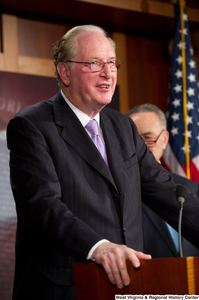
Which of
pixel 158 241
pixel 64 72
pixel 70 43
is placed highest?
pixel 70 43

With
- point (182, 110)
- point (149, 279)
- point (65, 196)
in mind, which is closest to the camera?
point (149, 279)

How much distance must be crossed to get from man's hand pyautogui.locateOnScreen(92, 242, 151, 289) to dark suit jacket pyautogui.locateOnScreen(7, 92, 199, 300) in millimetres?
144

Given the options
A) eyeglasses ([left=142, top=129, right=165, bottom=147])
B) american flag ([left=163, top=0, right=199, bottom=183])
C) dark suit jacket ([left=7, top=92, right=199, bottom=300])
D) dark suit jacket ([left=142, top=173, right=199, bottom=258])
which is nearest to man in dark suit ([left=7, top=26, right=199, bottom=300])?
dark suit jacket ([left=7, top=92, right=199, bottom=300])

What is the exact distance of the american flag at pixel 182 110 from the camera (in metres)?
4.20

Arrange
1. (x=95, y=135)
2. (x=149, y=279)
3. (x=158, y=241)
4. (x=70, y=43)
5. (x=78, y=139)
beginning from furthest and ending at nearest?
1. (x=158, y=241)
2. (x=70, y=43)
3. (x=95, y=135)
4. (x=78, y=139)
5. (x=149, y=279)

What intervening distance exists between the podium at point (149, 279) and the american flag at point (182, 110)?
118 inches

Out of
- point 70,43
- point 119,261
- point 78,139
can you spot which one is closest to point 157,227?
point 78,139

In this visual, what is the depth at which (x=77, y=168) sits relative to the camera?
1750 mm

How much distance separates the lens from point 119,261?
4.11 feet

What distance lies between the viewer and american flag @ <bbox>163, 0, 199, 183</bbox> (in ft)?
13.8

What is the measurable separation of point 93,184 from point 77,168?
0.10 metres

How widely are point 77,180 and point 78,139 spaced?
206 millimetres

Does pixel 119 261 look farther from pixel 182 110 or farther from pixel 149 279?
pixel 182 110

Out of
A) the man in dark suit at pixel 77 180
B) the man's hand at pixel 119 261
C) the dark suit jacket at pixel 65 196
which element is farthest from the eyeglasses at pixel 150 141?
the man's hand at pixel 119 261
